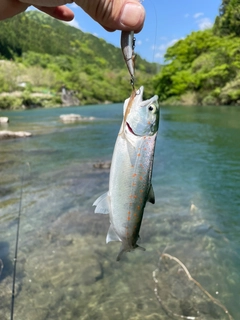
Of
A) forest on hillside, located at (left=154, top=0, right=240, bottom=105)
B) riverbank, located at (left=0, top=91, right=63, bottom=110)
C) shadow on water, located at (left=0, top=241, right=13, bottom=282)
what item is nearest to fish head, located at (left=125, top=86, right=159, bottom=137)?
shadow on water, located at (left=0, top=241, right=13, bottom=282)

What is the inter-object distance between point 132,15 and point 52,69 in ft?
396

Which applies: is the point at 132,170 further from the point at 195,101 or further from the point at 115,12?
the point at 195,101

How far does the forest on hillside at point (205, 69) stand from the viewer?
152 feet

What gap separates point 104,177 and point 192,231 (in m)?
5.16

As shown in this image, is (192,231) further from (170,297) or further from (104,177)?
(104,177)

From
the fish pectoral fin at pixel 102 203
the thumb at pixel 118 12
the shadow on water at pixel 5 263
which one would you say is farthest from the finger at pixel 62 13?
the shadow on water at pixel 5 263

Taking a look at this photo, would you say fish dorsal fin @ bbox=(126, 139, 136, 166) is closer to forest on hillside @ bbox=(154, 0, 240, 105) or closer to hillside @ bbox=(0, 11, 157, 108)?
forest on hillside @ bbox=(154, 0, 240, 105)

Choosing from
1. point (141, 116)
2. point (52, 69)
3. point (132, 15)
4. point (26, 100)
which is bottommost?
point (26, 100)

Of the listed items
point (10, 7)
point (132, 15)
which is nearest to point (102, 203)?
point (132, 15)

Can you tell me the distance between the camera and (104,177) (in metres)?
11.8

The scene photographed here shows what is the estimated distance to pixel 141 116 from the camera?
204cm

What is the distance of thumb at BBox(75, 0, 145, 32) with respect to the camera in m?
2.00

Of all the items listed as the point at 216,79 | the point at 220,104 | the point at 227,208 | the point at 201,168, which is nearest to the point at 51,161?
the point at 201,168

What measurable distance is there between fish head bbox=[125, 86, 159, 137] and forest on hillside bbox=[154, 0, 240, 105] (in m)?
42.2
